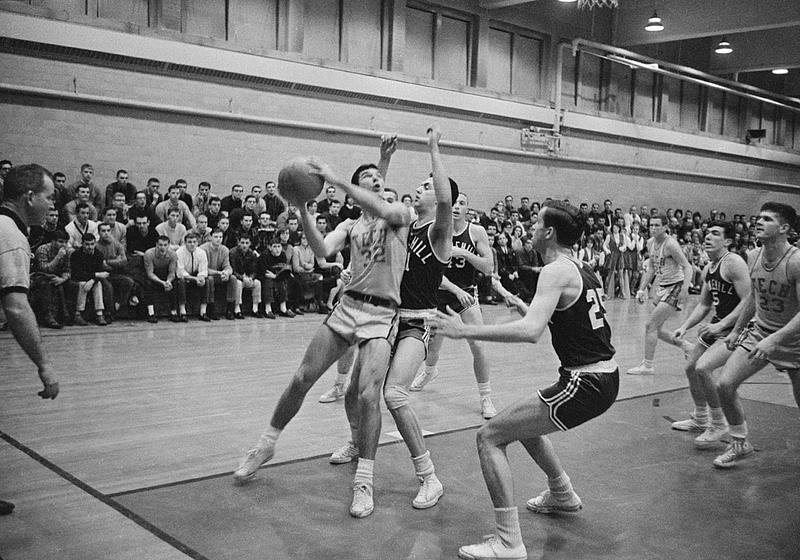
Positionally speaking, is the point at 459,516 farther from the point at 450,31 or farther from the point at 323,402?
the point at 450,31

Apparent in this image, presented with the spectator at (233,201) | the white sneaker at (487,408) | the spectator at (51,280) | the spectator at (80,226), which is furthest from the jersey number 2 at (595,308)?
the spectator at (233,201)

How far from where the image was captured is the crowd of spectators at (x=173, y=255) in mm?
10453

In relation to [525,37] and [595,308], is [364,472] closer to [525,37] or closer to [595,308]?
[595,308]

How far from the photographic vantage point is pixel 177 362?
8.23m

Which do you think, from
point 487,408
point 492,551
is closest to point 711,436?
point 487,408

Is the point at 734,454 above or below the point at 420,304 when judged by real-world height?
below

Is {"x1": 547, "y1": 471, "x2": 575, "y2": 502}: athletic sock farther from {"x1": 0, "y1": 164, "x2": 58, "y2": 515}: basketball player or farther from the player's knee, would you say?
{"x1": 0, "y1": 164, "x2": 58, "y2": 515}: basketball player

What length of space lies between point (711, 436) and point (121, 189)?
31.3ft

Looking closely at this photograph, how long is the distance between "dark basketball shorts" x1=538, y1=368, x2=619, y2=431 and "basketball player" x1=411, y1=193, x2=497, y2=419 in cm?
233

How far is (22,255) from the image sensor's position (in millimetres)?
3617

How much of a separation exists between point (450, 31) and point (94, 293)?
35.5ft

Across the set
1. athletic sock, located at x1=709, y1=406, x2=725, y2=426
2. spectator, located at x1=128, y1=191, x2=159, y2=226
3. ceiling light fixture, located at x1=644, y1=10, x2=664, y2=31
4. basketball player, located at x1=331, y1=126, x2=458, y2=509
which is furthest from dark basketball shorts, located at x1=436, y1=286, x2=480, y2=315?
ceiling light fixture, located at x1=644, y1=10, x2=664, y2=31

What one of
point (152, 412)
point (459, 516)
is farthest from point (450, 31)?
point (459, 516)

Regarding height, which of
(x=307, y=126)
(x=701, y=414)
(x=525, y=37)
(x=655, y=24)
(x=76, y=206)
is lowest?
(x=701, y=414)
